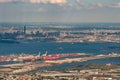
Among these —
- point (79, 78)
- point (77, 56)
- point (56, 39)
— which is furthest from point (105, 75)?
point (56, 39)

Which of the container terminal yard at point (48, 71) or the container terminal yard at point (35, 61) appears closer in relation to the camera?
the container terminal yard at point (48, 71)

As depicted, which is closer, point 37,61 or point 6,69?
point 6,69

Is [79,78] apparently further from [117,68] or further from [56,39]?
[56,39]

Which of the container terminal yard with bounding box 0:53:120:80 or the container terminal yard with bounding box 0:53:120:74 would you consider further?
the container terminal yard with bounding box 0:53:120:74

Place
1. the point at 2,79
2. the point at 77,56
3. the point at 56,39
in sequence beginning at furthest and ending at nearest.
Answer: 1. the point at 56,39
2. the point at 77,56
3. the point at 2,79

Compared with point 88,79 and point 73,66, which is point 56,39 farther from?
point 88,79

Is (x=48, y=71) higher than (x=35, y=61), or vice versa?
(x=48, y=71)

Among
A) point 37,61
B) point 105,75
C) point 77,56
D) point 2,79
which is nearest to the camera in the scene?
point 2,79

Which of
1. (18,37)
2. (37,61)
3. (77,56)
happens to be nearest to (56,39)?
(18,37)

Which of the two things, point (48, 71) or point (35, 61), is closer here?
point (48, 71)
